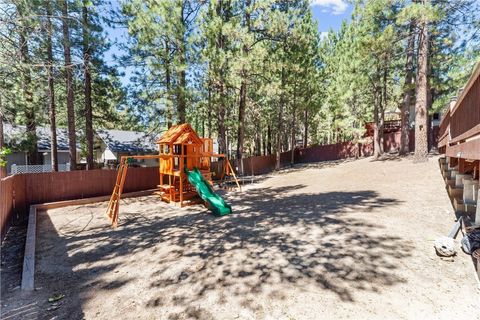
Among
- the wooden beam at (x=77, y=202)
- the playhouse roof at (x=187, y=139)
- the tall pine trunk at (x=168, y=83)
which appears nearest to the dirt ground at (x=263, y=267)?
the wooden beam at (x=77, y=202)

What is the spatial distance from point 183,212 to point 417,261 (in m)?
6.45

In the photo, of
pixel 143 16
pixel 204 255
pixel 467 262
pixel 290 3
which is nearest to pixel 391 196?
pixel 467 262

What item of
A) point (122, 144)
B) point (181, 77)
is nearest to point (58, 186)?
point (181, 77)

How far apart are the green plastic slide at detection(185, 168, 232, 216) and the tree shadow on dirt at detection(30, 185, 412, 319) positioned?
354 millimetres

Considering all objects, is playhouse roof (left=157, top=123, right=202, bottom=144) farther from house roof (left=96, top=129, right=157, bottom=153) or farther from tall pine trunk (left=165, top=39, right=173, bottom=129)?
house roof (left=96, top=129, right=157, bottom=153)

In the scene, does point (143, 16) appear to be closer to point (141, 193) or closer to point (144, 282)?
point (141, 193)

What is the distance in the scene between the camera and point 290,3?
672 inches

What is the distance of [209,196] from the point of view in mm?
Answer: 8766

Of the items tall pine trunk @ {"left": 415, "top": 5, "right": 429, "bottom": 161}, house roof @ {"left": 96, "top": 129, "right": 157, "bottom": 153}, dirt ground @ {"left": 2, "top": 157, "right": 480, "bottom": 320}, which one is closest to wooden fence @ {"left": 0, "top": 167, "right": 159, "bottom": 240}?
dirt ground @ {"left": 2, "top": 157, "right": 480, "bottom": 320}

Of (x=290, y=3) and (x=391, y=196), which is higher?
(x=290, y=3)

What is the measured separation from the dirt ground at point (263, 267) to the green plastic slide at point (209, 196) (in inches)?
17.1

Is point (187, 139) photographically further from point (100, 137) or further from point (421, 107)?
point (100, 137)

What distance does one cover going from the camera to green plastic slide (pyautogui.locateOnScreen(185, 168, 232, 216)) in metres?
7.99

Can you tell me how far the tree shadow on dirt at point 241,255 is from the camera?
3695 millimetres
